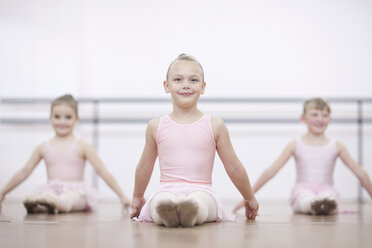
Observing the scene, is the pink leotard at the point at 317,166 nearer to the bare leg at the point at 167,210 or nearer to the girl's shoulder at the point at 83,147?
the girl's shoulder at the point at 83,147

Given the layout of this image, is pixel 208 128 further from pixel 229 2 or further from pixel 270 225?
pixel 229 2

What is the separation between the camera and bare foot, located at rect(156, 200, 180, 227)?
1526 mm

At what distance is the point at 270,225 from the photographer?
1774 mm

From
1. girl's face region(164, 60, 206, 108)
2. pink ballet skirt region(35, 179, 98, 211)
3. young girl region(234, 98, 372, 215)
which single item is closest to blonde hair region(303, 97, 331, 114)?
young girl region(234, 98, 372, 215)

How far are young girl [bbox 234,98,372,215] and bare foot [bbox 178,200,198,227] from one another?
1.02 metres

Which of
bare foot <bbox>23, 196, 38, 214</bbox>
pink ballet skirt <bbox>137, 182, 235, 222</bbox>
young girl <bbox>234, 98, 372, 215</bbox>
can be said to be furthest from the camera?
young girl <bbox>234, 98, 372, 215</bbox>

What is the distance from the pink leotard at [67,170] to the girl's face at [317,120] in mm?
1208

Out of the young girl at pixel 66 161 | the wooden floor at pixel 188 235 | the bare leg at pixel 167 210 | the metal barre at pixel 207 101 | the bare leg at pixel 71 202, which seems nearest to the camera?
the wooden floor at pixel 188 235

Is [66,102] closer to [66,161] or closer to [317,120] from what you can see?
[66,161]

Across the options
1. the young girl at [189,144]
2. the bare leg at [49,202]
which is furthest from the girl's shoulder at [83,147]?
the young girl at [189,144]

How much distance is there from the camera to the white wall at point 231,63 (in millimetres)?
4305

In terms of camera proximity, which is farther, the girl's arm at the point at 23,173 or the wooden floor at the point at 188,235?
the girl's arm at the point at 23,173

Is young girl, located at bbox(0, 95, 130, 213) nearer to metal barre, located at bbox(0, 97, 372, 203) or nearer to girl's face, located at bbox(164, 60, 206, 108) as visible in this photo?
girl's face, located at bbox(164, 60, 206, 108)

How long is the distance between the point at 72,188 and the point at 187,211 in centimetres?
134
